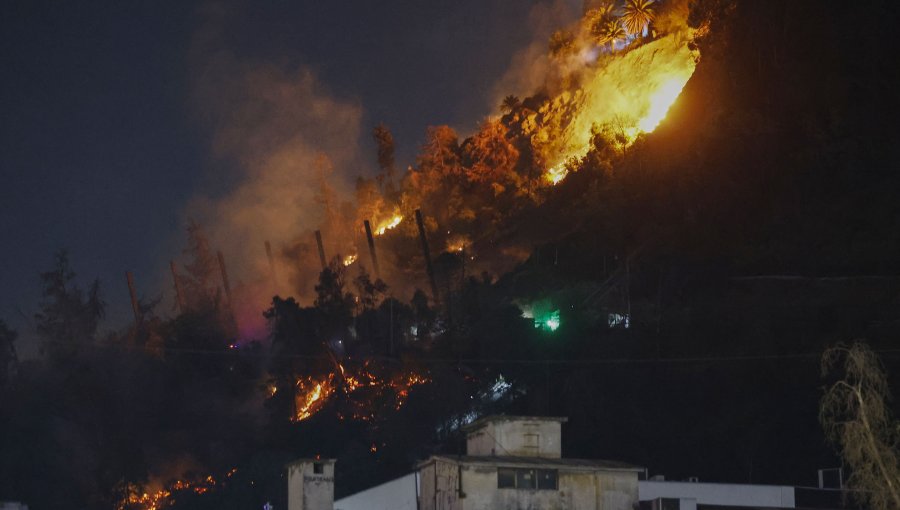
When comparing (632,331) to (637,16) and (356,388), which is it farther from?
(637,16)

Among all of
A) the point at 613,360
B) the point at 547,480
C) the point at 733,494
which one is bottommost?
the point at 733,494

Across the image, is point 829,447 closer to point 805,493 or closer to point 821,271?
point 805,493

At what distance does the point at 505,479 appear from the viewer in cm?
3772

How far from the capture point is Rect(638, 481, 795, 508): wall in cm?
3950

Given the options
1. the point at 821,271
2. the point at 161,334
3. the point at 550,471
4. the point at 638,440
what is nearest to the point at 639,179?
the point at 821,271

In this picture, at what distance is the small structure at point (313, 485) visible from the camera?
125ft

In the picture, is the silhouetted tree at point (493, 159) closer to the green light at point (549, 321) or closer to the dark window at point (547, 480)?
the green light at point (549, 321)

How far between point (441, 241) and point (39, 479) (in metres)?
39.0

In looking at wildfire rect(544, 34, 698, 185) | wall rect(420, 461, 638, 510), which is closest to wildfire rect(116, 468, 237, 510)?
wall rect(420, 461, 638, 510)

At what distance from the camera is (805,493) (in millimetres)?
41219

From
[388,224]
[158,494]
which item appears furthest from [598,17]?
[158,494]

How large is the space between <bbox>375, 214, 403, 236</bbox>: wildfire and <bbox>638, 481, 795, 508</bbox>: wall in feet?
208

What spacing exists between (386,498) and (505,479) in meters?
5.85

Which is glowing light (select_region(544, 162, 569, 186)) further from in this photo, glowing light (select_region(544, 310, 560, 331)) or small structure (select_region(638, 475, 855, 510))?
small structure (select_region(638, 475, 855, 510))
